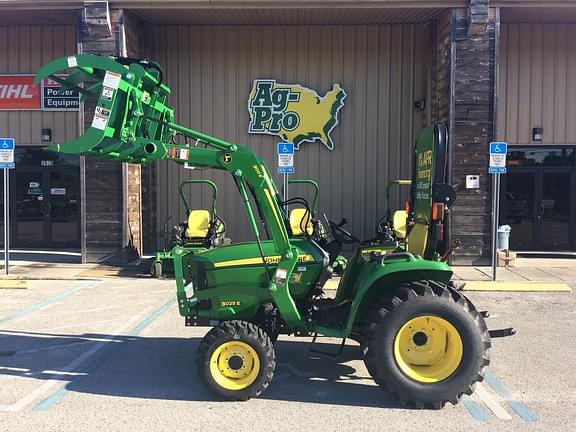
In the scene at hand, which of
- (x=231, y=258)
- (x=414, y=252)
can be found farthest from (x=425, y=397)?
(x=231, y=258)

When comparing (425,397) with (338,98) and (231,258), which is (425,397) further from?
(338,98)

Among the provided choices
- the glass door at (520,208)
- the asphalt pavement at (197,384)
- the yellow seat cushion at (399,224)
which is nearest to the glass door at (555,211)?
the glass door at (520,208)

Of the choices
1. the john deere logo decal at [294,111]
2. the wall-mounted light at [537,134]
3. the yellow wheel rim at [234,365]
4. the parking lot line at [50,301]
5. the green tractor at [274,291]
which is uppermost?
the john deere logo decal at [294,111]

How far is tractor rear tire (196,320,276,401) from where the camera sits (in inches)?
175

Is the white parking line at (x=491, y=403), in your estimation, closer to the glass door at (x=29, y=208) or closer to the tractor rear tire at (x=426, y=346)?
the tractor rear tire at (x=426, y=346)

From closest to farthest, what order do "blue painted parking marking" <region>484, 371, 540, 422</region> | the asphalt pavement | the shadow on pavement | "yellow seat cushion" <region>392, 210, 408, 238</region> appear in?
the asphalt pavement → "blue painted parking marking" <region>484, 371, 540, 422</region> → the shadow on pavement → "yellow seat cushion" <region>392, 210, 408, 238</region>

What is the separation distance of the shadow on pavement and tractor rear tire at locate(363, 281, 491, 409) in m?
0.31

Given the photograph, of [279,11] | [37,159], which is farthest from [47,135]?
A: [279,11]

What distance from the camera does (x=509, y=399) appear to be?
181 inches

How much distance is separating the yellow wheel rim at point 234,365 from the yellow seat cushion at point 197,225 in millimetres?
6983

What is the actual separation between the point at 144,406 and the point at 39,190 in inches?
488

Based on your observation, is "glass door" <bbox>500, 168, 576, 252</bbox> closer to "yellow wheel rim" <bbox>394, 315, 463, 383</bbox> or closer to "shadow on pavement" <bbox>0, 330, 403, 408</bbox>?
"shadow on pavement" <bbox>0, 330, 403, 408</bbox>

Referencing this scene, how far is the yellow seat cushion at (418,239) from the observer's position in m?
4.88

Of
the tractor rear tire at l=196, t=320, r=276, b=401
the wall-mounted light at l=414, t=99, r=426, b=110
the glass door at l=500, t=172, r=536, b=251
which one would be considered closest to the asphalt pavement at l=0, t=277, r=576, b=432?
the tractor rear tire at l=196, t=320, r=276, b=401
